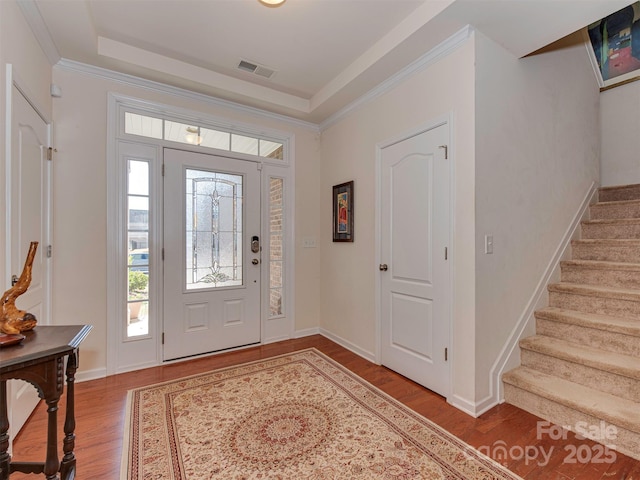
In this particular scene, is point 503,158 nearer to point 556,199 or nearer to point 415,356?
point 556,199

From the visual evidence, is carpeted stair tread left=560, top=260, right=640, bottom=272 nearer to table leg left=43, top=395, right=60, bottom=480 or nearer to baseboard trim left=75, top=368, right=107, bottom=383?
table leg left=43, top=395, right=60, bottom=480

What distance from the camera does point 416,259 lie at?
2.57 meters

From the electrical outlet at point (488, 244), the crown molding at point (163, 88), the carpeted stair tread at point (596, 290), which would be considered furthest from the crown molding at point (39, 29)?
the carpeted stair tread at point (596, 290)

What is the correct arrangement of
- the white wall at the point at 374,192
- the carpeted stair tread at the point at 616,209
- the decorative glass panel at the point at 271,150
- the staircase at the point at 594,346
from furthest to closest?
the decorative glass panel at the point at 271,150, the carpeted stair tread at the point at 616,209, the white wall at the point at 374,192, the staircase at the point at 594,346

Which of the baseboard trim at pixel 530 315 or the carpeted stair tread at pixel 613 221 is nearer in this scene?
the baseboard trim at pixel 530 315

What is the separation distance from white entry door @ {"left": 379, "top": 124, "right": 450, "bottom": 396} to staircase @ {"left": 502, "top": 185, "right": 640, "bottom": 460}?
2.03ft

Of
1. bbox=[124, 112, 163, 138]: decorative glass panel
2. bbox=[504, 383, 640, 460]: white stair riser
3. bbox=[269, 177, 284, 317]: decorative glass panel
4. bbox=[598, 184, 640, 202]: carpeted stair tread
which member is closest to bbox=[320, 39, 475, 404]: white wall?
bbox=[504, 383, 640, 460]: white stair riser

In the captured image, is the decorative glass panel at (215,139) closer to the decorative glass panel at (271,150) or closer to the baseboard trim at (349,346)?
the decorative glass panel at (271,150)

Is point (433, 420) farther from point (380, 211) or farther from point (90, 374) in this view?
point (90, 374)

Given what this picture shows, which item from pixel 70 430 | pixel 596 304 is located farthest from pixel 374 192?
pixel 70 430

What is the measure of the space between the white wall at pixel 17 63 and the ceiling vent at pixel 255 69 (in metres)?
1.48

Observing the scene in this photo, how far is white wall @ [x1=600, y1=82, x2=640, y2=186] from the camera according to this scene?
334 centimetres

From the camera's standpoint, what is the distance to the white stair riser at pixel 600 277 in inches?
Answer: 95.6

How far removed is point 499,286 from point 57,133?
3731mm
